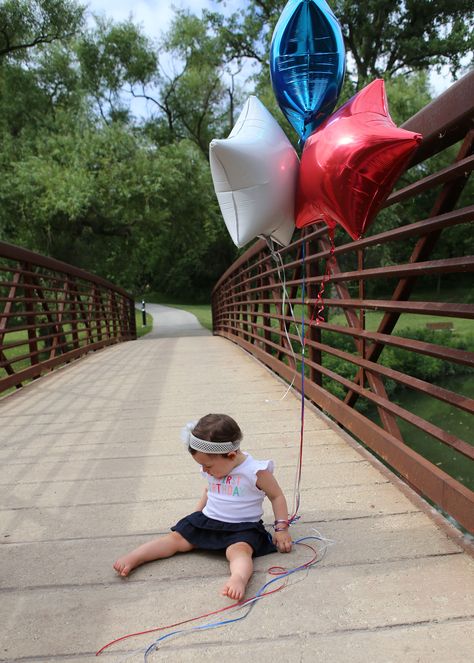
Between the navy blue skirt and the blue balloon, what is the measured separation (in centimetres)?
144

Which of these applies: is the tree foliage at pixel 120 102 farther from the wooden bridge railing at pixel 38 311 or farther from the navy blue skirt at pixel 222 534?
the navy blue skirt at pixel 222 534

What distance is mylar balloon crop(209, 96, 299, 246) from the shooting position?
1.66m

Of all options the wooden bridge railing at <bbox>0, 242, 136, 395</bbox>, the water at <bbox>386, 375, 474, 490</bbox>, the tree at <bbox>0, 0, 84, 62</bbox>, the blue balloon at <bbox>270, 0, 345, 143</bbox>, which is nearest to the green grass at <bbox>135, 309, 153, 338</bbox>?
the wooden bridge railing at <bbox>0, 242, 136, 395</bbox>

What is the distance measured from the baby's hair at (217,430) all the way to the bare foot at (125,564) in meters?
0.39

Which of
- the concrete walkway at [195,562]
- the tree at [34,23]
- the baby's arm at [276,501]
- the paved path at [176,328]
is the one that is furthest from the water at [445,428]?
the tree at [34,23]

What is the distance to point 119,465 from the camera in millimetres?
2689

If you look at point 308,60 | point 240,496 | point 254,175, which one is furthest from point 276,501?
point 308,60

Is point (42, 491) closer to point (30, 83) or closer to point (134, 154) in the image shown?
point (134, 154)

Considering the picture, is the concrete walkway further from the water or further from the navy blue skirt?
the water

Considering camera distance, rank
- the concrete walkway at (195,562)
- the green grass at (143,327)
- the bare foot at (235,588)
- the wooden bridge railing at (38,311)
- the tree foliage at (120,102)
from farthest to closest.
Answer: the green grass at (143,327), the tree foliage at (120,102), the wooden bridge railing at (38,311), the bare foot at (235,588), the concrete walkway at (195,562)

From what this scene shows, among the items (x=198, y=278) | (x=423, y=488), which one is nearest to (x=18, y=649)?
(x=423, y=488)

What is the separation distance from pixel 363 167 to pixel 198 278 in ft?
126

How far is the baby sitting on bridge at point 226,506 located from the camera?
171cm

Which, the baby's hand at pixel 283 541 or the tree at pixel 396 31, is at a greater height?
the tree at pixel 396 31
